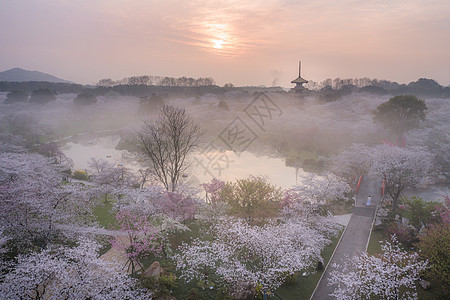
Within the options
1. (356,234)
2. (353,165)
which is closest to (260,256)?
(356,234)

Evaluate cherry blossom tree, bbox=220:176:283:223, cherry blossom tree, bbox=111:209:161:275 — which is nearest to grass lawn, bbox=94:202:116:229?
cherry blossom tree, bbox=111:209:161:275

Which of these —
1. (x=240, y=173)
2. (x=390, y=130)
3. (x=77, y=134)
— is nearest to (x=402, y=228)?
(x=240, y=173)

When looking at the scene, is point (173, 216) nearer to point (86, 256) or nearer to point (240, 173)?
point (86, 256)

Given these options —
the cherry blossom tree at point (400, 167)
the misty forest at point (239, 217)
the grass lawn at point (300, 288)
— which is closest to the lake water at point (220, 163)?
the misty forest at point (239, 217)

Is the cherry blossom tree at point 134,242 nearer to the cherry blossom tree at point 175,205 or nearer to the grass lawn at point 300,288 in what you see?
the cherry blossom tree at point 175,205

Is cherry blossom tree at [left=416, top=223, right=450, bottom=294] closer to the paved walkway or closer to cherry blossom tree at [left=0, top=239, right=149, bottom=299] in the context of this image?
the paved walkway

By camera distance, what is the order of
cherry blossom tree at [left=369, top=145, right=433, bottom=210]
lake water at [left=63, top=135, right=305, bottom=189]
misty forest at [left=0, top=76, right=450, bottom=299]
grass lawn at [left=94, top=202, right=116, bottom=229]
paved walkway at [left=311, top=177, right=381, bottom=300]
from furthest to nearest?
lake water at [left=63, top=135, right=305, bottom=189] < cherry blossom tree at [left=369, top=145, right=433, bottom=210] < grass lawn at [left=94, top=202, right=116, bottom=229] < paved walkway at [left=311, top=177, right=381, bottom=300] < misty forest at [left=0, top=76, right=450, bottom=299]
